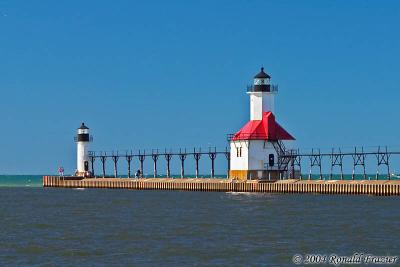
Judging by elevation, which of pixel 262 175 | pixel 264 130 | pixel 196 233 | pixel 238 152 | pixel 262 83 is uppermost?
pixel 262 83

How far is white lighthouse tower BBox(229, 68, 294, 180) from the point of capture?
296 feet

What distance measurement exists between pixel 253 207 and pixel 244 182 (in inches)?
975

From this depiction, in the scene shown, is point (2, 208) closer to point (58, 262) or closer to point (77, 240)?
point (77, 240)

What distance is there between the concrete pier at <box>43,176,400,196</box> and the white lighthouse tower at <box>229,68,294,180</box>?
2.11 meters

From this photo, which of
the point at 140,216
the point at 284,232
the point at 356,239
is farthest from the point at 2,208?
the point at 356,239

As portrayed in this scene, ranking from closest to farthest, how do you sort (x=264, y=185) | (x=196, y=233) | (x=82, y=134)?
(x=196, y=233) < (x=264, y=185) < (x=82, y=134)

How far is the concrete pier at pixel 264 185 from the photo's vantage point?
76.9m

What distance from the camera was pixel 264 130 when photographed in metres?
90.8

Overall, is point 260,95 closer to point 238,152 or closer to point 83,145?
point 238,152

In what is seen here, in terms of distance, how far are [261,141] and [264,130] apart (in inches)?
46.8

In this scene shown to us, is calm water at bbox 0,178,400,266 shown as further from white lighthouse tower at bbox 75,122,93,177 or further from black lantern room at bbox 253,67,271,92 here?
white lighthouse tower at bbox 75,122,93,177

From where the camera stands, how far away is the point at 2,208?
71.1 m

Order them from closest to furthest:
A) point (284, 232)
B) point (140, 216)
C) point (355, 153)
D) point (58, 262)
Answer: point (58, 262)
point (284, 232)
point (140, 216)
point (355, 153)

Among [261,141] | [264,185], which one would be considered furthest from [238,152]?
[264,185]
